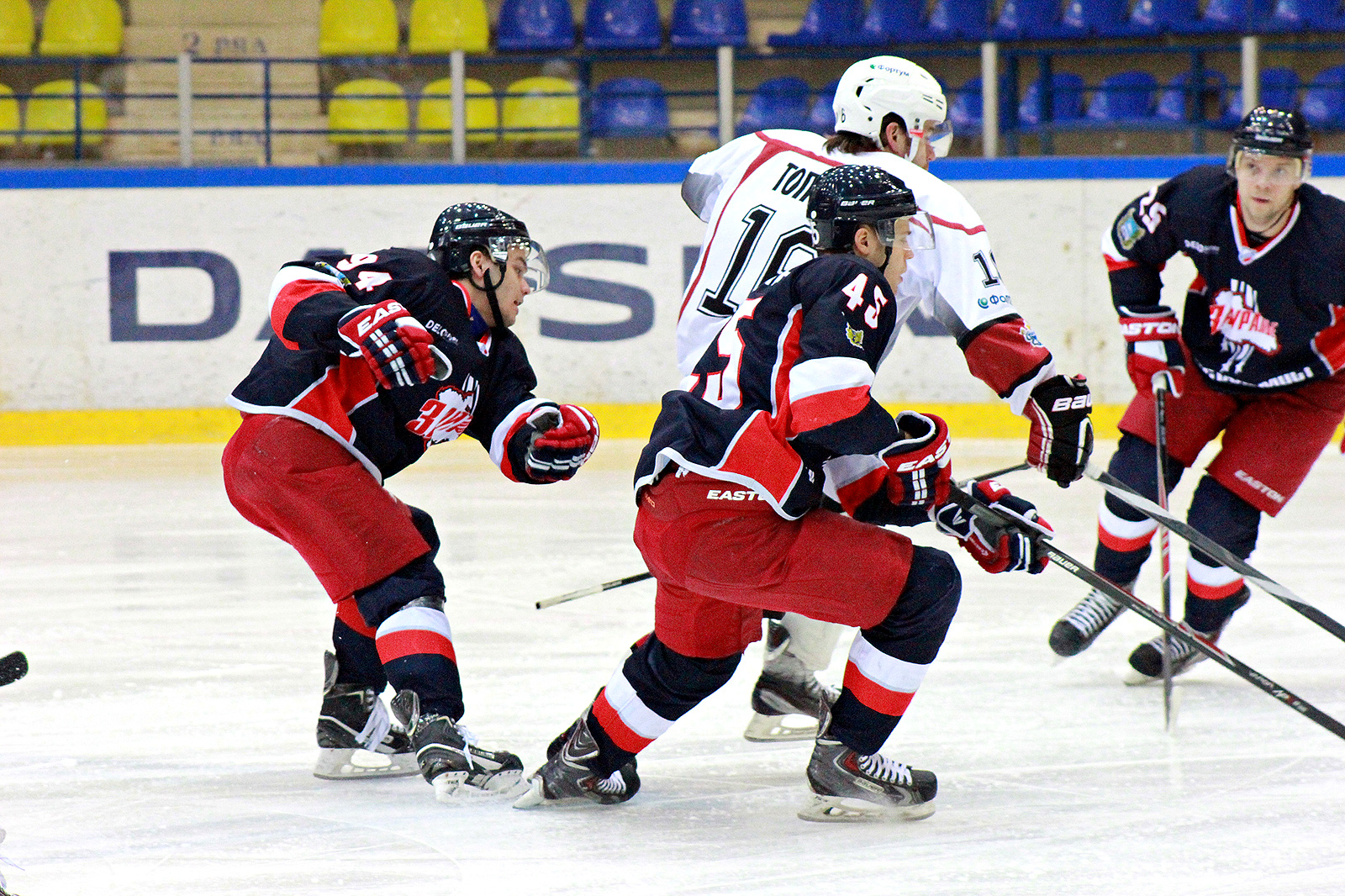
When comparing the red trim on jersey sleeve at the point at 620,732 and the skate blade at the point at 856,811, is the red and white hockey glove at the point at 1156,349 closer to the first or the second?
the skate blade at the point at 856,811

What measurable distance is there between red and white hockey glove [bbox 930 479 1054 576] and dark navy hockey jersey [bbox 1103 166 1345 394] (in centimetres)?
115

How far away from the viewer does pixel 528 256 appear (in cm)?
266

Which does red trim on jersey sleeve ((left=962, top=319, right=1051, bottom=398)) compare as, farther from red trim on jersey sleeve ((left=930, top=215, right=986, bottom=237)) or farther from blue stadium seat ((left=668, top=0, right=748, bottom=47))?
blue stadium seat ((left=668, top=0, right=748, bottom=47))

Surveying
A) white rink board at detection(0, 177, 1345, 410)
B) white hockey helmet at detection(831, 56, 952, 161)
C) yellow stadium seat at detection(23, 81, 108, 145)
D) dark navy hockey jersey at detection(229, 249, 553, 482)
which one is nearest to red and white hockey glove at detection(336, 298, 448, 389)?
dark navy hockey jersey at detection(229, 249, 553, 482)

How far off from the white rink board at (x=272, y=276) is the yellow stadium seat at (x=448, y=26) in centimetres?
194

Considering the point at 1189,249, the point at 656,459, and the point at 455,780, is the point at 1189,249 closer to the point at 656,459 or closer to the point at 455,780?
the point at 656,459

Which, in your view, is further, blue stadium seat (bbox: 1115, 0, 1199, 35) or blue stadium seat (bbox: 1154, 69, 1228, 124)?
blue stadium seat (bbox: 1115, 0, 1199, 35)

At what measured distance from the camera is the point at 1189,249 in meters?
3.43

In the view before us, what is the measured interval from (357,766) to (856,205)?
51.1 inches

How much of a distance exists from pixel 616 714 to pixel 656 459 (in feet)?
1.43

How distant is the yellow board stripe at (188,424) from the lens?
750 cm

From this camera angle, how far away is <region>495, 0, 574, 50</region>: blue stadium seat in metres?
9.33

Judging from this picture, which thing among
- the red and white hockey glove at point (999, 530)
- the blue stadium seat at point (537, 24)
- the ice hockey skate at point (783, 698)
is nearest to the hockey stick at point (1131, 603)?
the red and white hockey glove at point (999, 530)

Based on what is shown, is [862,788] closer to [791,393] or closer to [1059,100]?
[791,393]
